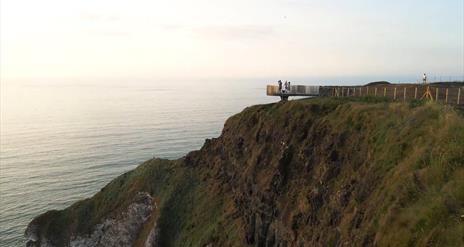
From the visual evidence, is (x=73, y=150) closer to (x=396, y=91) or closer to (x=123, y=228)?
(x=123, y=228)

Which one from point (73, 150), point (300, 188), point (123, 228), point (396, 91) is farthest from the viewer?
point (73, 150)

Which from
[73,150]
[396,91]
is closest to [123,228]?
[396,91]

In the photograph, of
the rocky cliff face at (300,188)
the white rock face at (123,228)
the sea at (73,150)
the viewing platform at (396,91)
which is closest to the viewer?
the rocky cliff face at (300,188)

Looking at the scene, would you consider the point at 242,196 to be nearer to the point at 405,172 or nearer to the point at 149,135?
the point at 405,172

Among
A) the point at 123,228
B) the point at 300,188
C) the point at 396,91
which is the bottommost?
the point at 123,228

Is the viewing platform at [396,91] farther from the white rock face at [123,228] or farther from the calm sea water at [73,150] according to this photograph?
the calm sea water at [73,150]

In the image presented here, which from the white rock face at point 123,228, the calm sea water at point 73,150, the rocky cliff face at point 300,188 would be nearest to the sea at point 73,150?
the calm sea water at point 73,150
